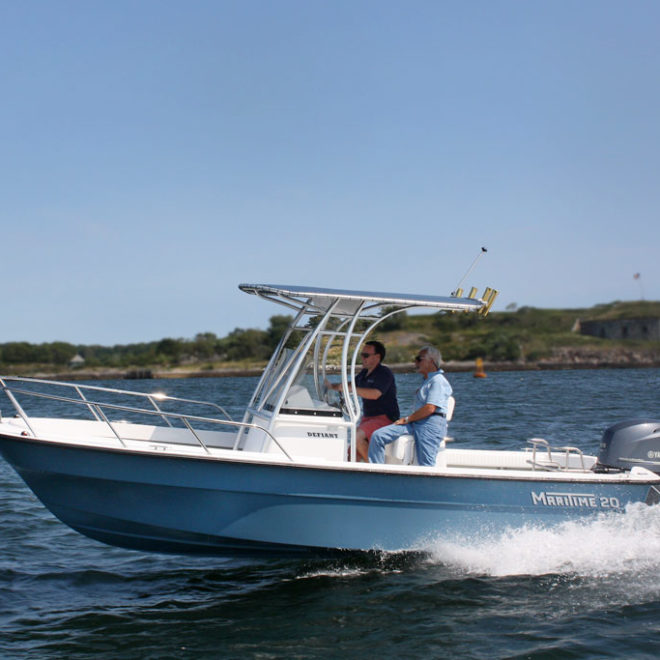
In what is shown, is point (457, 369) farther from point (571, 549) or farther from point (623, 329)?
point (571, 549)

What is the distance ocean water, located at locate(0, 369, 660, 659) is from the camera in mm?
5703

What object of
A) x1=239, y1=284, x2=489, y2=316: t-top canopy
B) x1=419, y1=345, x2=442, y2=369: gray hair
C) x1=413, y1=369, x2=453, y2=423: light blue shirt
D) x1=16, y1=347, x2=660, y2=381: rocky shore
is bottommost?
x1=16, y1=347, x2=660, y2=381: rocky shore

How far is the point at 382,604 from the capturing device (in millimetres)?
6426

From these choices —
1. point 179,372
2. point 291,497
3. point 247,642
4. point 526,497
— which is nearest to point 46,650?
point 247,642

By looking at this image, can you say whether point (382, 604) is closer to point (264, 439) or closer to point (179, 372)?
point (264, 439)

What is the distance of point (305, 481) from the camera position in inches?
254

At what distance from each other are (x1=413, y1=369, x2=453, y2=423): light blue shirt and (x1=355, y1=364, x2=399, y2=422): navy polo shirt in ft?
1.41

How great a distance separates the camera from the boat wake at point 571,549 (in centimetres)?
684

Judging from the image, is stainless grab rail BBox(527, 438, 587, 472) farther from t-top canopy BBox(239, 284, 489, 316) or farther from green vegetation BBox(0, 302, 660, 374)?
green vegetation BBox(0, 302, 660, 374)

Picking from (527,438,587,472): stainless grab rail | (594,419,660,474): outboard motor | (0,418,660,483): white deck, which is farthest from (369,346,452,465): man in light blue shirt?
(594,419,660,474): outboard motor

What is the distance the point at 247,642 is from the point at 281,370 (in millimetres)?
2450

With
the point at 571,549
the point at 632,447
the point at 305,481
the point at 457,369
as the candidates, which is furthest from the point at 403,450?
the point at 457,369

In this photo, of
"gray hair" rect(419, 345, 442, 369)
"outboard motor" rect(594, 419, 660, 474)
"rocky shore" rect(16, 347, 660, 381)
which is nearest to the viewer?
"gray hair" rect(419, 345, 442, 369)

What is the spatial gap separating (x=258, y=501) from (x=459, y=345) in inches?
3472
